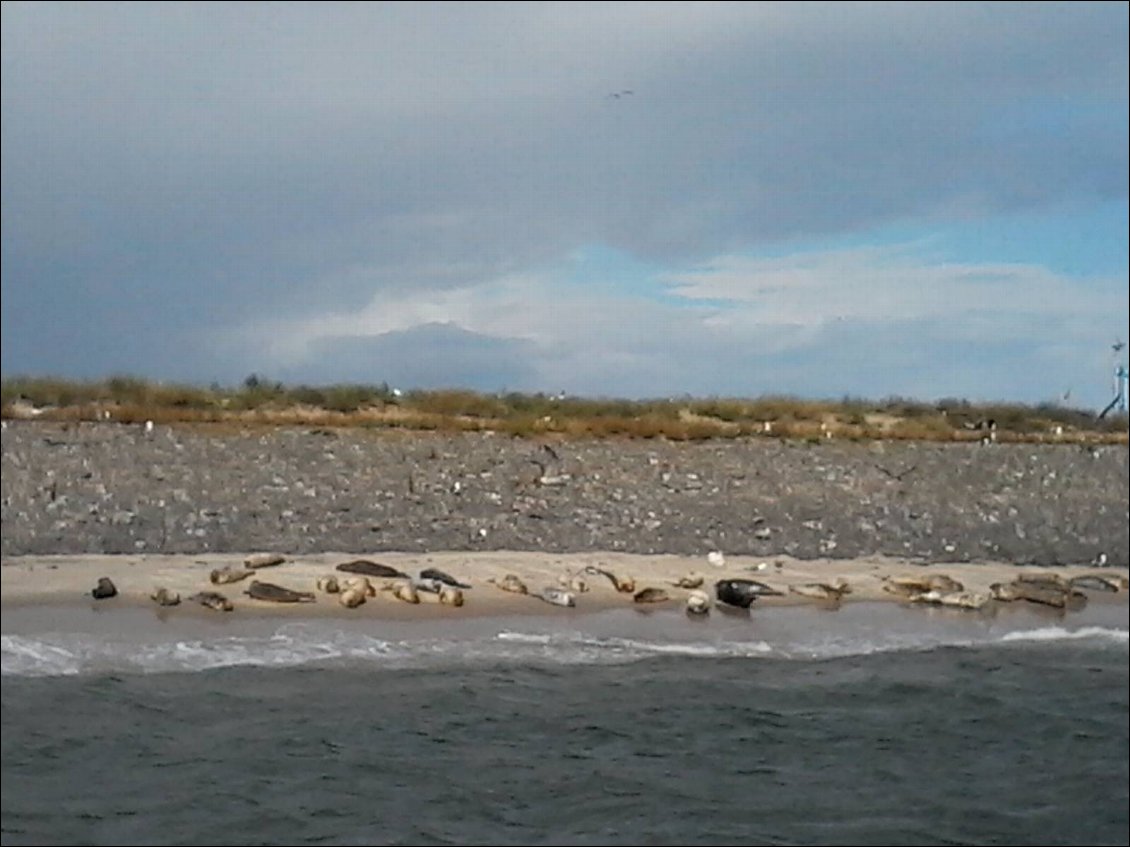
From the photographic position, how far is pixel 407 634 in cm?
774

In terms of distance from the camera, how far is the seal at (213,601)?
7598 mm

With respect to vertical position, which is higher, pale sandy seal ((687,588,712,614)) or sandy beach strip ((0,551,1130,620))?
sandy beach strip ((0,551,1130,620))

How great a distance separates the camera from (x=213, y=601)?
25.1ft

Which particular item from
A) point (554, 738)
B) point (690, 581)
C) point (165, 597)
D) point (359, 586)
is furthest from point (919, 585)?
point (165, 597)

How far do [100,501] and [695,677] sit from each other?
4606 mm

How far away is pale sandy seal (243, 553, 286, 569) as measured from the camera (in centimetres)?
860

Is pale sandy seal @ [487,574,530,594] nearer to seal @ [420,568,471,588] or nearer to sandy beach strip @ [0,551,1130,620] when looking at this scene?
sandy beach strip @ [0,551,1130,620]

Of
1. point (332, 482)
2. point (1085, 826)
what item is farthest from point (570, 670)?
point (332, 482)

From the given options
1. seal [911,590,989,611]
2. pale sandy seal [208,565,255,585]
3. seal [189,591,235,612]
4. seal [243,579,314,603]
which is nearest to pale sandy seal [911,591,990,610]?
seal [911,590,989,611]

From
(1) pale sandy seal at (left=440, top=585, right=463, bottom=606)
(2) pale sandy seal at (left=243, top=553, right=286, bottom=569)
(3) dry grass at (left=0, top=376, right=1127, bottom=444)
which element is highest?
(3) dry grass at (left=0, top=376, right=1127, bottom=444)

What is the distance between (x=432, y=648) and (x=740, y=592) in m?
2.42

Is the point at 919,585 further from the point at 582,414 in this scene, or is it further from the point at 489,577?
the point at 582,414

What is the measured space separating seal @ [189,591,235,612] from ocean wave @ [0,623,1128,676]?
1.32 feet

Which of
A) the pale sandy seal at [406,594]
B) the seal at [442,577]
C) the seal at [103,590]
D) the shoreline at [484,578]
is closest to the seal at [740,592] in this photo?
the shoreline at [484,578]
